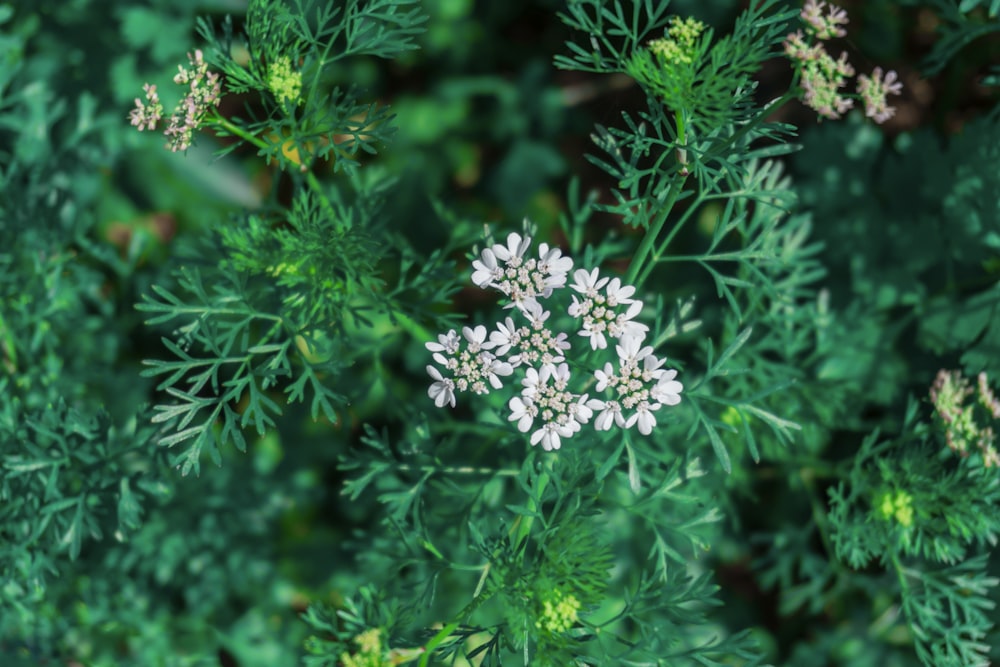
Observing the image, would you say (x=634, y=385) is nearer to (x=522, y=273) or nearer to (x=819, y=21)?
(x=522, y=273)

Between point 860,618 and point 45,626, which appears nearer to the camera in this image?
point 45,626

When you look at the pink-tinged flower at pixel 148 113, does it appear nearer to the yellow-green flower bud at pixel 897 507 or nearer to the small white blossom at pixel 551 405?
the small white blossom at pixel 551 405

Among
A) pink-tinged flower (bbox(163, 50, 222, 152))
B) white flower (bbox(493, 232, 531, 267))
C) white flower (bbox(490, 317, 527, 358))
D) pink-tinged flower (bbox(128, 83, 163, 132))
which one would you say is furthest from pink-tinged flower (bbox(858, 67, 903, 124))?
pink-tinged flower (bbox(128, 83, 163, 132))

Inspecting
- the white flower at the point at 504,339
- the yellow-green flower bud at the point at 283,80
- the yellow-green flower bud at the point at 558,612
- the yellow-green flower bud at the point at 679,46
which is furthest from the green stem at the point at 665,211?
the yellow-green flower bud at the point at 283,80

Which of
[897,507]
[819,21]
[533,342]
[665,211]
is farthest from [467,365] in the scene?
[897,507]

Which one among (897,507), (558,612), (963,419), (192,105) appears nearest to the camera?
(192,105)

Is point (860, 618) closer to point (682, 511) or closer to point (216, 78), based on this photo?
point (682, 511)

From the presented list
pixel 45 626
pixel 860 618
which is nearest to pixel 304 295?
pixel 45 626

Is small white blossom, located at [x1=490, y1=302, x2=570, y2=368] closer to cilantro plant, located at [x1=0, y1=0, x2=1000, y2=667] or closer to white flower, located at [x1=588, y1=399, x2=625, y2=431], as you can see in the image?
cilantro plant, located at [x1=0, y1=0, x2=1000, y2=667]

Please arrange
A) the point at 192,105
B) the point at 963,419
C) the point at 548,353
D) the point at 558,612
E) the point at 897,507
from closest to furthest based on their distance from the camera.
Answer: the point at 548,353 < the point at 192,105 < the point at 558,612 < the point at 963,419 < the point at 897,507
